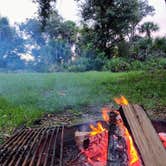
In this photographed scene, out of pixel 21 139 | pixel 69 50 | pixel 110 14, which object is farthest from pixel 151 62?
pixel 21 139

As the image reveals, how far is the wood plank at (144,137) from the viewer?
2.24 metres

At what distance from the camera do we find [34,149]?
3.14 metres

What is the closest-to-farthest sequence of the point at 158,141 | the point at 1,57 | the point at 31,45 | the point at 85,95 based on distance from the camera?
the point at 158,141 < the point at 85,95 < the point at 1,57 < the point at 31,45

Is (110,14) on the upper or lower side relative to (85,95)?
upper

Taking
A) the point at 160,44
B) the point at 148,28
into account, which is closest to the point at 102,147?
the point at 160,44

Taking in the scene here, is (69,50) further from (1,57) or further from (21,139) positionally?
A: (21,139)

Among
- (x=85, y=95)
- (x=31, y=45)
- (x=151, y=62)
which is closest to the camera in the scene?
(x=85, y=95)

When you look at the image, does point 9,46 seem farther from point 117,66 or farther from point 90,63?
point 117,66

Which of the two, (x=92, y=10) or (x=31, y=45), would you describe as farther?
(x=31, y=45)

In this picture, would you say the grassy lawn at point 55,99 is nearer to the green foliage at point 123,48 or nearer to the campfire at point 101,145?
the campfire at point 101,145

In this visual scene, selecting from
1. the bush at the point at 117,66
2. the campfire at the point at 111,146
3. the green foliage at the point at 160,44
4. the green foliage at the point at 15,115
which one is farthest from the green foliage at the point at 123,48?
the campfire at the point at 111,146

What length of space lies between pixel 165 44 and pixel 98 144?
19.1 metres

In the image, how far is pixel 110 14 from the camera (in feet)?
71.5

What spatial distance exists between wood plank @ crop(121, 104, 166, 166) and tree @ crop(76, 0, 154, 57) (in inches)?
722
